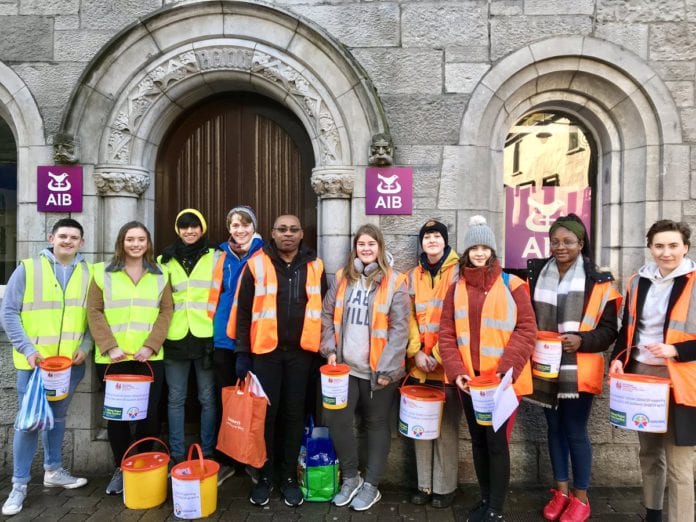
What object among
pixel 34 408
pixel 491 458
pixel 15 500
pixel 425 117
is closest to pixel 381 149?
pixel 425 117

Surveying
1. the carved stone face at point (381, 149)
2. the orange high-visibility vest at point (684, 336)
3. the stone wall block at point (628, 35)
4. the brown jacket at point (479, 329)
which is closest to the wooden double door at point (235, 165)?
the carved stone face at point (381, 149)

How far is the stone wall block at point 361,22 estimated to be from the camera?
13.3 feet

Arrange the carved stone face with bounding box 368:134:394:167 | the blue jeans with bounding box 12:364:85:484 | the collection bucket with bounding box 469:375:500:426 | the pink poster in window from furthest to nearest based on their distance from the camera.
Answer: the pink poster in window
the carved stone face with bounding box 368:134:394:167
the blue jeans with bounding box 12:364:85:484
the collection bucket with bounding box 469:375:500:426

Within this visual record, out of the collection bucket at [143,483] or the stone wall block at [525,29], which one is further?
the stone wall block at [525,29]

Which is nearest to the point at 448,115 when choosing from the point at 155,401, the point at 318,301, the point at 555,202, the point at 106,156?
the point at 555,202

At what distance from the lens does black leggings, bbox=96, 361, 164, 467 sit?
3.72 m

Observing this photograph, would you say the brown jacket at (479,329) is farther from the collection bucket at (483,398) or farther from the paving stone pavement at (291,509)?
the paving stone pavement at (291,509)

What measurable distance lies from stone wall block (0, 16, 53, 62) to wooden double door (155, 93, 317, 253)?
1144 mm

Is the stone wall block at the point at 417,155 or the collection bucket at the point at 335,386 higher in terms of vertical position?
the stone wall block at the point at 417,155

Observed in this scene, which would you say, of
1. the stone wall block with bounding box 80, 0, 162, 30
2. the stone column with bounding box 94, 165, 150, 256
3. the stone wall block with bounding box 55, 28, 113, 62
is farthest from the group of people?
the stone wall block with bounding box 80, 0, 162, 30

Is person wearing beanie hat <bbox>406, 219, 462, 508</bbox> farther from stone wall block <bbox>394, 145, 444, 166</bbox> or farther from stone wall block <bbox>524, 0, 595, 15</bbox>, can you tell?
stone wall block <bbox>524, 0, 595, 15</bbox>

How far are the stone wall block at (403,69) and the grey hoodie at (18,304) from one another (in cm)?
275

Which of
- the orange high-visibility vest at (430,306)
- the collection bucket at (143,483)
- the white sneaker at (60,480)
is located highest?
the orange high-visibility vest at (430,306)

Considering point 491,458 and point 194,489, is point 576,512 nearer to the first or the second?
point 491,458
